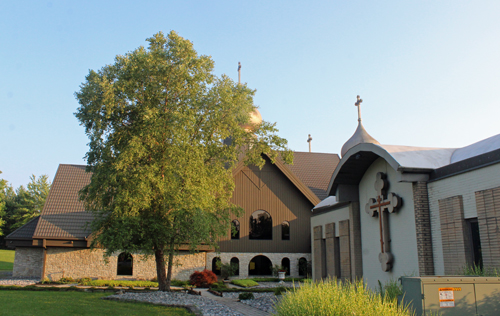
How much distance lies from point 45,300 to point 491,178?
13.3 meters

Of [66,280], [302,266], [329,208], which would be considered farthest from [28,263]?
[329,208]

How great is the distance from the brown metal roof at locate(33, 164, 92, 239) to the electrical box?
17756 mm

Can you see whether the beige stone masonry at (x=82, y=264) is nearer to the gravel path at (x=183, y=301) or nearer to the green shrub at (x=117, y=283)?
the green shrub at (x=117, y=283)

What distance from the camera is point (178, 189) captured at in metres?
15.9

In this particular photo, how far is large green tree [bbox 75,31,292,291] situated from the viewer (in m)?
15.5

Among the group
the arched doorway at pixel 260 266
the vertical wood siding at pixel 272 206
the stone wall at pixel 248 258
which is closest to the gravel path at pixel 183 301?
the stone wall at pixel 248 258

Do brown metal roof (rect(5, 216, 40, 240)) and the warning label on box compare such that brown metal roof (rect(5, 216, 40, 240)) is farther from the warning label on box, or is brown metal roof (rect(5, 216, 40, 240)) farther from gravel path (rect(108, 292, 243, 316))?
the warning label on box

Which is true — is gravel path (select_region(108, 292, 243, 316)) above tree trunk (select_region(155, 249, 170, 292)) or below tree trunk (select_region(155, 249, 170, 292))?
below

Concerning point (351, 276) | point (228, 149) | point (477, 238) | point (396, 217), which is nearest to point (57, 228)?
point (228, 149)

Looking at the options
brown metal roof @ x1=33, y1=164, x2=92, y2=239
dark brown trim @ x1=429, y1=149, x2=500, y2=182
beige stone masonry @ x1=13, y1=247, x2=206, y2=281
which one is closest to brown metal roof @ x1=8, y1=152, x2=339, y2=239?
brown metal roof @ x1=33, y1=164, x2=92, y2=239

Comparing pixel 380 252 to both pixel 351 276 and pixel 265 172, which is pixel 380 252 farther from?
pixel 265 172

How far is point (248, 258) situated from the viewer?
25141 millimetres

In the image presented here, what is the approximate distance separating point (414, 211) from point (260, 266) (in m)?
16.7

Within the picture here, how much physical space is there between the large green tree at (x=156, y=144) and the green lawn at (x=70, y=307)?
8.08ft
